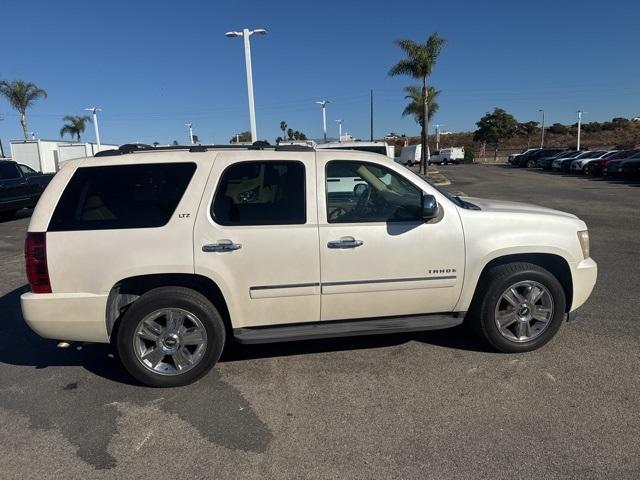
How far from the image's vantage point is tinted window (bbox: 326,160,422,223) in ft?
12.6

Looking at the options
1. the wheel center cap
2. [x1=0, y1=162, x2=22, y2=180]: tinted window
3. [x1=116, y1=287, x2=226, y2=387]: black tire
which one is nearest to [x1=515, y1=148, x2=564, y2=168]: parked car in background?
[x1=0, y1=162, x2=22, y2=180]: tinted window

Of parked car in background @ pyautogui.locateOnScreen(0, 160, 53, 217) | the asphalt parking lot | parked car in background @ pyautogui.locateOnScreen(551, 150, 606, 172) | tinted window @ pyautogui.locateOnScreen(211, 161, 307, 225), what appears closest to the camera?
the asphalt parking lot

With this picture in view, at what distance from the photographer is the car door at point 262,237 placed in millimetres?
3605

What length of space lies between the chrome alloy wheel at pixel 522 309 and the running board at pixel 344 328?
35 cm

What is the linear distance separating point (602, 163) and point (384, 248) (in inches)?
1211

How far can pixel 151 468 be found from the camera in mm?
2805

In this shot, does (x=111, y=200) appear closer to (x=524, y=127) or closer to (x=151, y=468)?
(x=151, y=468)

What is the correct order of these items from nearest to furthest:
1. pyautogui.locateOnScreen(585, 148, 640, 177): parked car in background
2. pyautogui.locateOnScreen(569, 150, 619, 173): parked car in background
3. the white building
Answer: pyautogui.locateOnScreen(585, 148, 640, 177): parked car in background < pyautogui.locateOnScreen(569, 150, 619, 173): parked car in background < the white building

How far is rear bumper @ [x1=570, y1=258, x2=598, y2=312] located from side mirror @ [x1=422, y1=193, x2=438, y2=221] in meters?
1.41

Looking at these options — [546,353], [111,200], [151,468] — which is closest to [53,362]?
[111,200]

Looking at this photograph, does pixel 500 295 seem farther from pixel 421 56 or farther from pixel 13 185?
pixel 421 56

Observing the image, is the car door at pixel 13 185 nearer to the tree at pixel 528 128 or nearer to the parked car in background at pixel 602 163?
the parked car in background at pixel 602 163

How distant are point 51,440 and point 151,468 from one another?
812 mm

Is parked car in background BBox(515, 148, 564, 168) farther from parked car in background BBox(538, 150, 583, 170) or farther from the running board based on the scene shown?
the running board
